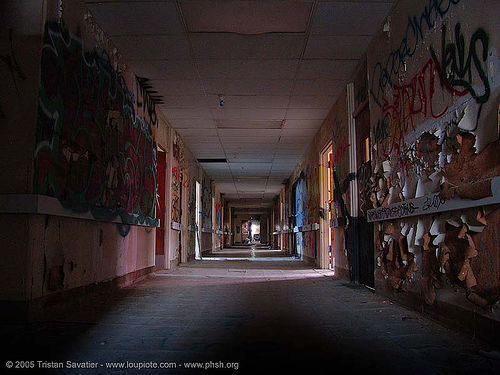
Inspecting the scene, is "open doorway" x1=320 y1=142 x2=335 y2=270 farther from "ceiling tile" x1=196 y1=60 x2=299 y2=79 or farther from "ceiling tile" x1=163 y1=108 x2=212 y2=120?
"ceiling tile" x1=196 y1=60 x2=299 y2=79

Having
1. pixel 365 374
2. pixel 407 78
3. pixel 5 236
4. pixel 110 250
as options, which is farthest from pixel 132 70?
pixel 365 374

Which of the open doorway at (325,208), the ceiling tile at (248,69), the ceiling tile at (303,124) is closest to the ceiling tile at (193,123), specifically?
the ceiling tile at (303,124)

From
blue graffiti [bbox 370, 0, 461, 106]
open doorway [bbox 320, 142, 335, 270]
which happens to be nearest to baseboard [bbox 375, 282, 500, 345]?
blue graffiti [bbox 370, 0, 461, 106]

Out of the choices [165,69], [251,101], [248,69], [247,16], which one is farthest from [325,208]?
[247,16]

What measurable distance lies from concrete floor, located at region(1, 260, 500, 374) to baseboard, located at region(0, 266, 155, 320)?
0.09 m

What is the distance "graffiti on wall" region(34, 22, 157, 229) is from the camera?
3.49m

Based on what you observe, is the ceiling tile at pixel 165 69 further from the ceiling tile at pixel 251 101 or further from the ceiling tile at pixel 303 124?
the ceiling tile at pixel 303 124

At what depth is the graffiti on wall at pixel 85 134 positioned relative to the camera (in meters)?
3.49

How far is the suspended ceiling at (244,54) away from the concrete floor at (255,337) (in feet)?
9.73

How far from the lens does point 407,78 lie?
3.96 m

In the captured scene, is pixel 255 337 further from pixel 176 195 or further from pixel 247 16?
pixel 176 195

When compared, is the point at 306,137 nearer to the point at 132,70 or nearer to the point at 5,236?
the point at 132,70

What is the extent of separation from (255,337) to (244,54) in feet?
12.2

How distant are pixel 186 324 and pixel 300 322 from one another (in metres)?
0.89
